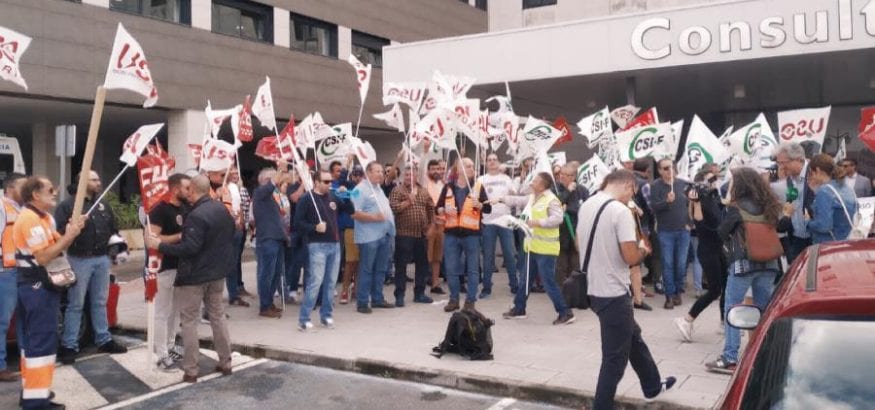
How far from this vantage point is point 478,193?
9.66 meters

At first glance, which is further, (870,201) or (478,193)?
(478,193)

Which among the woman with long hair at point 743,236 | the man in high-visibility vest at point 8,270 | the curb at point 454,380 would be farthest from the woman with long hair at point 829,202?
the man in high-visibility vest at point 8,270

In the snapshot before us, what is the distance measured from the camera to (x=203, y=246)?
6.58 metres

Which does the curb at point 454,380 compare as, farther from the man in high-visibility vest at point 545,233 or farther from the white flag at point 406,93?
the white flag at point 406,93

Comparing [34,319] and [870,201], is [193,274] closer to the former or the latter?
[34,319]

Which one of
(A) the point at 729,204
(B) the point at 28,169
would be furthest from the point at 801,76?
(B) the point at 28,169

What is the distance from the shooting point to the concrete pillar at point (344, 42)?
2909 centimetres

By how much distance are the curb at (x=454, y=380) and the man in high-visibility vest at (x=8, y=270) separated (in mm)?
2123

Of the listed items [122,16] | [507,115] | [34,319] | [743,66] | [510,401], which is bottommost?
[510,401]

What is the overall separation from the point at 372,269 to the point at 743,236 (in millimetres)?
4957

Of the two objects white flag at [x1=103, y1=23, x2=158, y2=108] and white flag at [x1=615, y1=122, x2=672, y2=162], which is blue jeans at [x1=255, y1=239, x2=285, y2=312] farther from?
white flag at [x1=615, y1=122, x2=672, y2=162]

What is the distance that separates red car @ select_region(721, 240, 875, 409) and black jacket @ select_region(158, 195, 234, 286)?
16.3ft

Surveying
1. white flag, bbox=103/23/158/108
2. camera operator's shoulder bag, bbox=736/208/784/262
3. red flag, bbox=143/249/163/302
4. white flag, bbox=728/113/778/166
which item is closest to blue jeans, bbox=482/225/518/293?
white flag, bbox=728/113/778/166

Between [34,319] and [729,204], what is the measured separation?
5.80m
